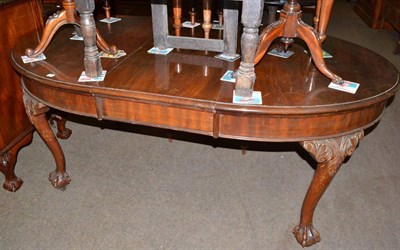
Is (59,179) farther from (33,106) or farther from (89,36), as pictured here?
(89,36)

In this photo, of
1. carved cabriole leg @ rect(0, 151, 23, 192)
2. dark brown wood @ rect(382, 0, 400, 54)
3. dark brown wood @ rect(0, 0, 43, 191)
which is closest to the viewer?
dark brown wood @ rect(0, 0, 43, 191)

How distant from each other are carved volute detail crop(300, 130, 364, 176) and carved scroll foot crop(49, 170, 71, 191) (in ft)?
4.55

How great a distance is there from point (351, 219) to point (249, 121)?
990 millimetres

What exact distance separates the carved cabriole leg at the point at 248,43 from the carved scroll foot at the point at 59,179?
4.13ft

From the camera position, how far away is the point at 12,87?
6.38 feet

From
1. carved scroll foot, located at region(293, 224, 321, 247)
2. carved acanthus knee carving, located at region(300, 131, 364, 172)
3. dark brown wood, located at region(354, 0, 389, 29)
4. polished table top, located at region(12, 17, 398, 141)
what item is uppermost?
polished table top, located at region(12, 17, 398, 141)

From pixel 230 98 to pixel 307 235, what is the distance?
0.84 meters

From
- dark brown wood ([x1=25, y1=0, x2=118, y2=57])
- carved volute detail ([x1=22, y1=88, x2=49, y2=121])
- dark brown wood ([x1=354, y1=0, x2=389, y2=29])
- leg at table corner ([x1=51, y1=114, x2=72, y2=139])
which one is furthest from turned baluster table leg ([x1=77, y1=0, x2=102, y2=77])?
dark brown wood ([x1=354, y1=0, x2=389, y2=29])

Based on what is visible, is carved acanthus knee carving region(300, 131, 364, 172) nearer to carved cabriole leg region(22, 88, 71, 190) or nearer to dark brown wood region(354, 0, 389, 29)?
carved cabriole leg region(22, 88, 71, 190)

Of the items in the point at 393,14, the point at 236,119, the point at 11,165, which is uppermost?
the point at 236,119

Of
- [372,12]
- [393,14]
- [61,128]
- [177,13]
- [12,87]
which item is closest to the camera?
[177,13]

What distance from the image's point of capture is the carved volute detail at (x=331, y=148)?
1.35 meters

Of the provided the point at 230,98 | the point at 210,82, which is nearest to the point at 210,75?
the point at 210,82

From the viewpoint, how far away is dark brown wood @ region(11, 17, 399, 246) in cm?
128
